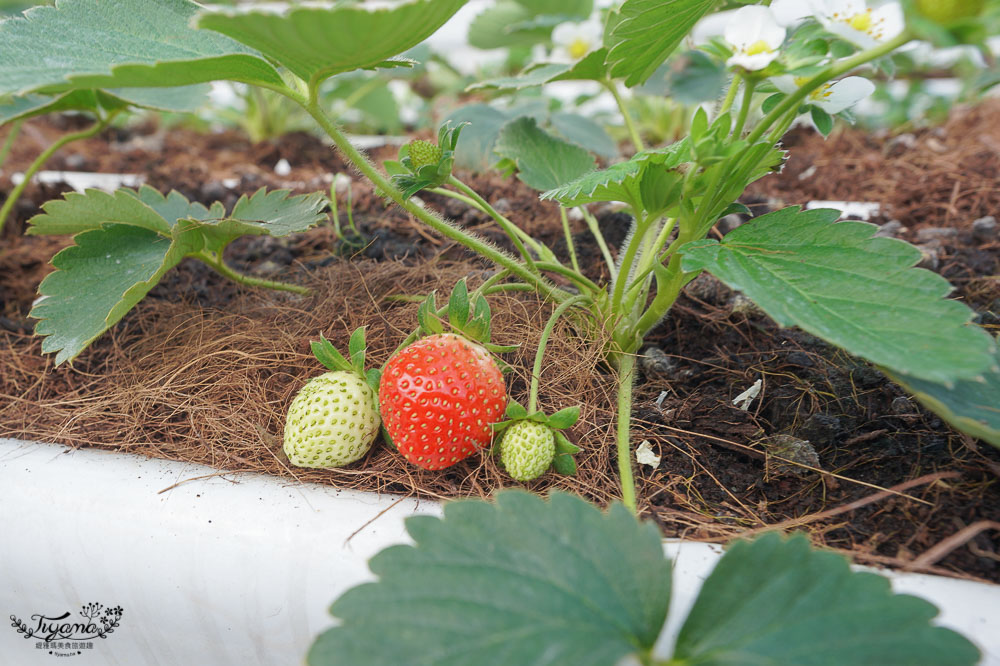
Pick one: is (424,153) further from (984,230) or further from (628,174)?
(984,230)

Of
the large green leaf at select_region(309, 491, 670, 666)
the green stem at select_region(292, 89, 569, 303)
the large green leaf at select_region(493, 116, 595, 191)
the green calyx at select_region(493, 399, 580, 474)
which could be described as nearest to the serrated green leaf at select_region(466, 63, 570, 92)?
the large green leaf at select_region(493, 116, 595, 191)

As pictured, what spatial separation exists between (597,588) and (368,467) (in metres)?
0.28

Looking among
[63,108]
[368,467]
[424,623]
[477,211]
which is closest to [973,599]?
[424,623]

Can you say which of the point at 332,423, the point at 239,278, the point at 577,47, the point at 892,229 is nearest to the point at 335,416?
the point at 332,423

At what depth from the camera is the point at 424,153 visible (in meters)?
0.57

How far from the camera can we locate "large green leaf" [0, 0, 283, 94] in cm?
47

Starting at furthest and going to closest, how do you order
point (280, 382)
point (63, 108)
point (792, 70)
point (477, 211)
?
point (477, 211) → point (63, 108) → point (280, 382) → point (792, 70)

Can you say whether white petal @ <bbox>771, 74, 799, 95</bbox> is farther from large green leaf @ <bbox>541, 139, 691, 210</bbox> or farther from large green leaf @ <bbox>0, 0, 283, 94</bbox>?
large green leaf @ <bbox>0, 0, 283, 94</bbox>

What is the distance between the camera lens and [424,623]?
0.36 metres

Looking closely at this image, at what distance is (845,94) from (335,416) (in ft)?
1.84

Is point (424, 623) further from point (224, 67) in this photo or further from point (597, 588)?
point (224, 67)

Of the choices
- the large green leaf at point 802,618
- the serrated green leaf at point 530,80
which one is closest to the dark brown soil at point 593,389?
the large green leaf at point 802,618

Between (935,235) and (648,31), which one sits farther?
(935,235)
